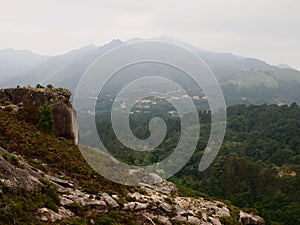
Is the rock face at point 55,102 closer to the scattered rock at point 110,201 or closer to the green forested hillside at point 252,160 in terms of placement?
the scattered rock at point 110,201

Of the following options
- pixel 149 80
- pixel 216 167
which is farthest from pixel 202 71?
pixel 216 167

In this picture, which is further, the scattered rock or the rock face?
the rock face

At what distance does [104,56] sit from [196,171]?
56011 mm

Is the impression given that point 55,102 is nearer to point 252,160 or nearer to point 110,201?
point 110,201

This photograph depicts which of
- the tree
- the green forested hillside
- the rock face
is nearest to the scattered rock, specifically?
the tree

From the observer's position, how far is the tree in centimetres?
2103

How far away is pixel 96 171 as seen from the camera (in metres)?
19.0

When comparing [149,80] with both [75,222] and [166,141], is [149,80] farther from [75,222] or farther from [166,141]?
[166,141]

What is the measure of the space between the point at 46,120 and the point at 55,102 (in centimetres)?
266

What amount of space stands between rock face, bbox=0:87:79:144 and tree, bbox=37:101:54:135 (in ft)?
5.01

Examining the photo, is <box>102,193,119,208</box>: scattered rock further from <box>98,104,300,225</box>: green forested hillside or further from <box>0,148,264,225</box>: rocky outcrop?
<box>98,104,300,225</box>: green forested hillside

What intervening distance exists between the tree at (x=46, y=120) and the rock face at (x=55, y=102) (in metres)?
1.53

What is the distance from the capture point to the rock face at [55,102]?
23.3m

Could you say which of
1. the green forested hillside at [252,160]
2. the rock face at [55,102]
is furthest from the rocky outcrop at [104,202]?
the green forested hillside at [252,160]
